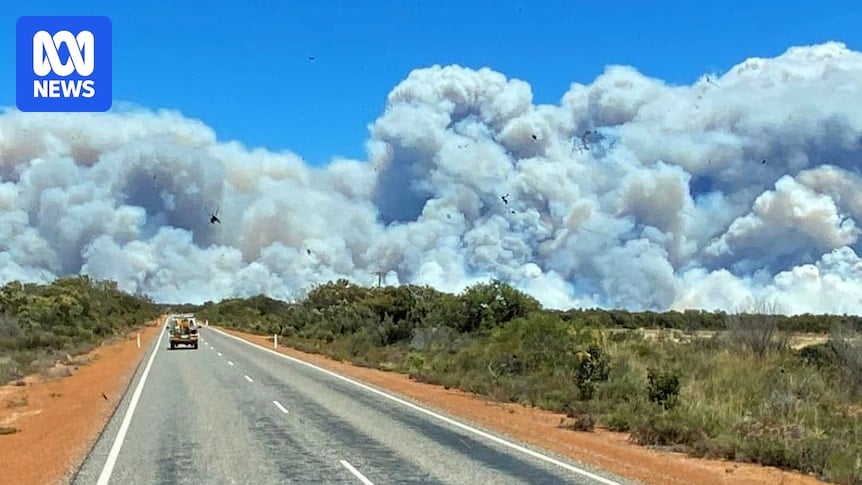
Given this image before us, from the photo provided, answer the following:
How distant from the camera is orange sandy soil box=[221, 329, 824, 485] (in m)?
12.2

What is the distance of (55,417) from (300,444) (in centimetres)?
912

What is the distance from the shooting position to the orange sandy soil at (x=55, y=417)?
1284 cm

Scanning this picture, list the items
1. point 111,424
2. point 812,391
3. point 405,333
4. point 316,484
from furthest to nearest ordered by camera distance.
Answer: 1. point 405,333
2. point 812,391
3. point 111,424
4. point 316,484

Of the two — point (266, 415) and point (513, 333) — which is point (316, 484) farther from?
point (513, 333)

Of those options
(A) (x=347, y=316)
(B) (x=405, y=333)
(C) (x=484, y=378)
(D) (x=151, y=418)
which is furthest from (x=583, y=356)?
(A) (x=347, y=316)

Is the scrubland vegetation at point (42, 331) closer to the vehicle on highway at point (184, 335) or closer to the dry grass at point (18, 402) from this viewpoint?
the vehicle on highway at point (184, 335)

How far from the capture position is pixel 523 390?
24000 millimetres

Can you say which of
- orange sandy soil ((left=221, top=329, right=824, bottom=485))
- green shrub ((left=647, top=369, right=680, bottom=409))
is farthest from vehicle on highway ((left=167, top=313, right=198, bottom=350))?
green shrub ((left=647, top=369, right=680, bottom=409))

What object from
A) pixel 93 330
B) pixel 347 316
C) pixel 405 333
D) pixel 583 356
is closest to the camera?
pixel 583 356

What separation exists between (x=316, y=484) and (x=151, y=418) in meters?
8.78

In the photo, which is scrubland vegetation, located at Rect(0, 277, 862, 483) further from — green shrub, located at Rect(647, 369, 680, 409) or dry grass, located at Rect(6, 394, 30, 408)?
dry grass, located at Rect(6, 394, 30, 408)

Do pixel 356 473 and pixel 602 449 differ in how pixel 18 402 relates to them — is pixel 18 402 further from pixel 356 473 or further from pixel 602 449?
pixel 602 449

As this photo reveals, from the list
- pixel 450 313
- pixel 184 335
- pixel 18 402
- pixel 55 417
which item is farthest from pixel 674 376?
pixel 184 335

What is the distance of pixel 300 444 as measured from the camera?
14117 millimetres
